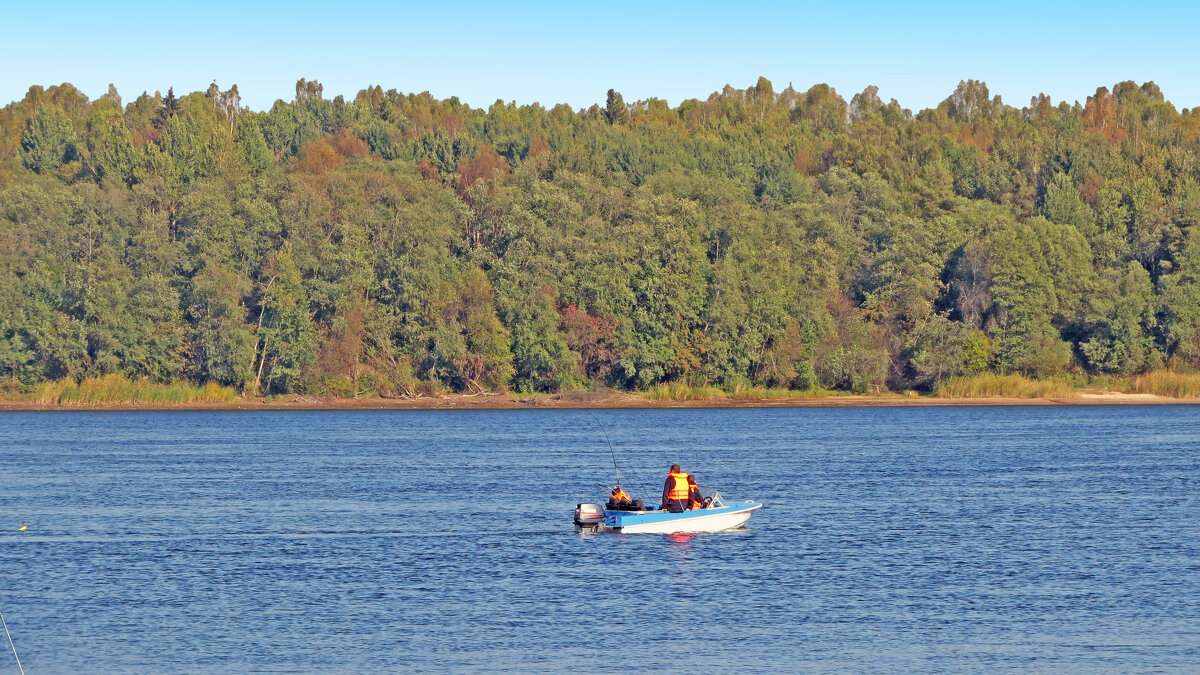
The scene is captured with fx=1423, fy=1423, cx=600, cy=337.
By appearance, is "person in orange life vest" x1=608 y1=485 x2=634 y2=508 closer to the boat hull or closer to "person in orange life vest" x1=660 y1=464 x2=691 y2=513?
the boat hull

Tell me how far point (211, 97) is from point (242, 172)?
181 ft

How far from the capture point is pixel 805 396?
134 meters

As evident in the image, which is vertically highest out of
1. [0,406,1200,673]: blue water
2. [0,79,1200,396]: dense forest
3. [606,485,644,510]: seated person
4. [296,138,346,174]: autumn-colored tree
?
[296,138,346,174]: autumn-colored tree

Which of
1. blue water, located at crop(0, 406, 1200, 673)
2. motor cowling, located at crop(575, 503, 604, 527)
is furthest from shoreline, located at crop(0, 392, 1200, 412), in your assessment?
motor cowling, located at crop(575, 503, 604, 527)

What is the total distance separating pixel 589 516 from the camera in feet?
151

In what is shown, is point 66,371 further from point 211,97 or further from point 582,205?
point 211,97

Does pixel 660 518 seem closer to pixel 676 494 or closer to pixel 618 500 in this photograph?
pixel 676 494

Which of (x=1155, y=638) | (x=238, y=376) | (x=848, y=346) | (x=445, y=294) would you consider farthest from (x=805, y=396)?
(x=1155, y=638)

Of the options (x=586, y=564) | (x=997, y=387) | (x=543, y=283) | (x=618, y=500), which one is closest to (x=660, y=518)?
(x=618, y=500)

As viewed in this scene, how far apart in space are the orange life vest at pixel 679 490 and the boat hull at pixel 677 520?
50 centimetres

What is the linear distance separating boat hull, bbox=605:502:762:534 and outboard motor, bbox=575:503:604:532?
0.24 meters

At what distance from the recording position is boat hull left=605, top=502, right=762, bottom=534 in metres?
46.1

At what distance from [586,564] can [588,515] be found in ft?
16.3

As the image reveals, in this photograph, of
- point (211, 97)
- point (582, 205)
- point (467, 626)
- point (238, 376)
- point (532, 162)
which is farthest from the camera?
point (211, 97)
